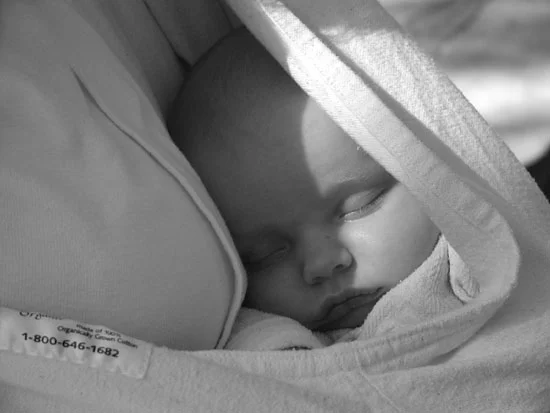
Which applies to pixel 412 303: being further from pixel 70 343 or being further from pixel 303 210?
pixel 70 343

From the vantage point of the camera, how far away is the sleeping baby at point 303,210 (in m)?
0.93

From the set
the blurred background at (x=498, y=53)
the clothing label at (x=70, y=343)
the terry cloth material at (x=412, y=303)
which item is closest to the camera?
the clothing label at (x=70, y=343)

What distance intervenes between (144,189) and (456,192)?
1.00 ft

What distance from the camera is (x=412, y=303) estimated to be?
894 millimetres

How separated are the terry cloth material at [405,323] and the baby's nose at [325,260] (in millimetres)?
114

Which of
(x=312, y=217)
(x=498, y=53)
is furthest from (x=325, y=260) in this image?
(x=498, y=53)

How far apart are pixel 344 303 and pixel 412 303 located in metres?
0.09

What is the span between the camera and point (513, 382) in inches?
30.9

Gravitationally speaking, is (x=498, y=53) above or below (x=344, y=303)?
below

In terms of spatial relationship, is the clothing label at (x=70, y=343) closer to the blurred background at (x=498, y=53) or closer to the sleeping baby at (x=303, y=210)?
the sleeping baby at (x=303, y=210)

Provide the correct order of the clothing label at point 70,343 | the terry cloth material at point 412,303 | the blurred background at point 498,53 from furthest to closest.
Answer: the blurred background at point 498,53
the terry cloth material at point 412,303
the clothing label at point 70,343

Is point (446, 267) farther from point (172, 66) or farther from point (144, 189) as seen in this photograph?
point (172, 66)

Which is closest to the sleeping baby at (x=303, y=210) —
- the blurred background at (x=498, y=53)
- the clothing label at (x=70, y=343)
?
the clothing label at (x=70, y=343)

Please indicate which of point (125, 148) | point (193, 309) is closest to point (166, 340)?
point (193, 309)
